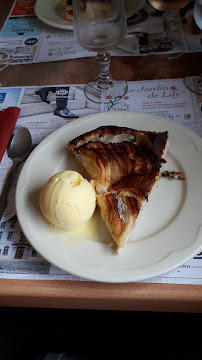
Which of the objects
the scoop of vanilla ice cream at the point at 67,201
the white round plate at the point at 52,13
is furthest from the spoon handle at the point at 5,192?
the white round plate at the point at 52,13

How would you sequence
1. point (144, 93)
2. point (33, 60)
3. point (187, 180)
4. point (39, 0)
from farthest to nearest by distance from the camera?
1. point (39, 0)
2. point (33, 60)
3. point (144, 93)
4. point (187, 180)

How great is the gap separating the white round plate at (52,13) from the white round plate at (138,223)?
0.47 m

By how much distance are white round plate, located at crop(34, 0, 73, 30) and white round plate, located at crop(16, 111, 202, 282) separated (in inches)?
18.5

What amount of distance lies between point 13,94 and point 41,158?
32 centimetres

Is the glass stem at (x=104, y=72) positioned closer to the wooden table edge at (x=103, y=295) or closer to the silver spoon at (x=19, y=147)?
the silver spoon at (x=19, y=147)

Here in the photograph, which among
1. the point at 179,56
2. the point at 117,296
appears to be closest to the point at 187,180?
the point at 117,296

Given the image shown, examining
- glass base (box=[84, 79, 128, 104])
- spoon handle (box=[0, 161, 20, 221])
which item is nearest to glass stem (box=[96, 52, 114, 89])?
glass base (box=[84, 79, 128, 104])

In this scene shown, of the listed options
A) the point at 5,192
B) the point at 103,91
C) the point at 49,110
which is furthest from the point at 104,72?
the point at 5,192

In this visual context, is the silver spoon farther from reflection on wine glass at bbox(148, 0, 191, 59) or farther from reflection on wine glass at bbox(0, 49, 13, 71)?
reflection on wine glass at bbox(148, 0, 191, 59)

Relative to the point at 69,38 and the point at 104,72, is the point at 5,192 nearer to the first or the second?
the point at 104,72

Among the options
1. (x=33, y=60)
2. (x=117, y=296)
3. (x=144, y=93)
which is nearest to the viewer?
(x=117, y=296)

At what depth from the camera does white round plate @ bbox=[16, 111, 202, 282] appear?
1.86 ft

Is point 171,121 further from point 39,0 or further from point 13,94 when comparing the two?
point 39,0

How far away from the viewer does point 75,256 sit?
0.58 meters
